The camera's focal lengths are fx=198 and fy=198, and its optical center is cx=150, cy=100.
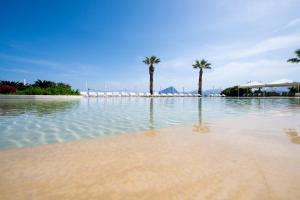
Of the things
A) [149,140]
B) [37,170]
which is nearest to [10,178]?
[37,170]

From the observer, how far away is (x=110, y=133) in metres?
4.40

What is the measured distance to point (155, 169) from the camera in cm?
227

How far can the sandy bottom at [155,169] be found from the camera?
1.74m

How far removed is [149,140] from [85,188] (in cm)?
199

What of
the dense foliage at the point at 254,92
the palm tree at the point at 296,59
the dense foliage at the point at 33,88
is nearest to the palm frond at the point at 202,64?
the dense foliage at the point at 254,92

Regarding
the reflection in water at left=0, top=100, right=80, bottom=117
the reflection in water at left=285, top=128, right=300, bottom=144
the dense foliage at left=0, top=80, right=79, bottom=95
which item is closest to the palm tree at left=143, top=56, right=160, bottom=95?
the dense foliage at left=0, top=80, right=79, bottom=95

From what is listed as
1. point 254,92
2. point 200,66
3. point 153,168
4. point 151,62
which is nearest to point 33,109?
point 153,168

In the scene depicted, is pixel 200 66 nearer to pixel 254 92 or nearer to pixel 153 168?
pixel 254 92

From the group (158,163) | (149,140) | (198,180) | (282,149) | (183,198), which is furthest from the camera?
(149,140)

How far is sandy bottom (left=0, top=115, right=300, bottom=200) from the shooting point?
1735 millimetres

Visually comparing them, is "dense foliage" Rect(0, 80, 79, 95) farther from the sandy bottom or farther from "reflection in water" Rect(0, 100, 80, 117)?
the sandy bottom

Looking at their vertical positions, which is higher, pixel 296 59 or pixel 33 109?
pixel 296 59

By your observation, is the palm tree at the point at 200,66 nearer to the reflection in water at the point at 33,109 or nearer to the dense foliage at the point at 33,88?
the dense foliage at the point at 33,88

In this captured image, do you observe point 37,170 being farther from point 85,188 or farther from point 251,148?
point 251,148
